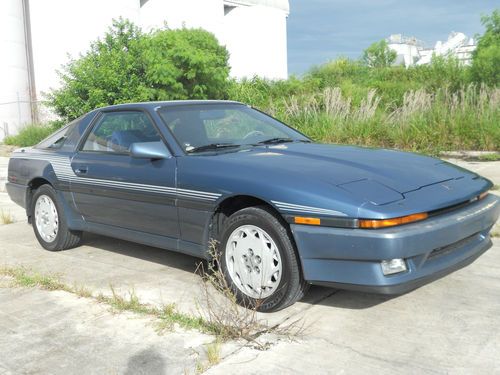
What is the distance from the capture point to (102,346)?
341 cm

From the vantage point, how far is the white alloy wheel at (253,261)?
371 cm

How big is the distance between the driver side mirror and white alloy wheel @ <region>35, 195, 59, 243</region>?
1614 millimetres

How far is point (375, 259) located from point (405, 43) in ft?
Result: 263

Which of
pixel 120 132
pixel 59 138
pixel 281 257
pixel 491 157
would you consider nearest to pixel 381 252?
pixel 281 257

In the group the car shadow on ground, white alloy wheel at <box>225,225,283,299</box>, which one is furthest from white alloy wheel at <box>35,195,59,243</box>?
white alloy wheel at <box>225,225,283,299</box>

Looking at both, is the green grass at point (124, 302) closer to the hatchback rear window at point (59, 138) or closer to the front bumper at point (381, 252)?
the front bumper at point (381, 252)

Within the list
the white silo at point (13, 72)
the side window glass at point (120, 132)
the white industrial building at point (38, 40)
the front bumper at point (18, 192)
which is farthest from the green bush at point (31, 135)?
the side window glass at point (120, 132)

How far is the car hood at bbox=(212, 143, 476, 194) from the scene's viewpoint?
3639 millimetres

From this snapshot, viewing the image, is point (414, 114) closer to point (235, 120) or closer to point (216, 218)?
point (235, 120)

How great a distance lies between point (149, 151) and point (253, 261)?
1.23 meters

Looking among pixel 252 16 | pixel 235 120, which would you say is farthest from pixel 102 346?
pixel 252 16

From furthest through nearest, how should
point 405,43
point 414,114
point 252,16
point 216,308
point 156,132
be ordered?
point 405,43 < point 252,16 < point 414,114 < point 156,132 < point 216,308

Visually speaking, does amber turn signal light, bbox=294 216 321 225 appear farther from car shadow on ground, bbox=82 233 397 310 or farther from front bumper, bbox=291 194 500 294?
car shadow on ground, bbox=82 233 397 310

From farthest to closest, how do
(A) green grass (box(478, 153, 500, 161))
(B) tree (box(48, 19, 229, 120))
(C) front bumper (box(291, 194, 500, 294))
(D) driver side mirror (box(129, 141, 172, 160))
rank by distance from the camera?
(B) tree (box(48, 19, 229, 120)) → (A) green grass (box(478, 153, 500, 161)) → (D) driver side mirror (box(129, 141, 172, 160)) → (C) front bumper (box(291, 194, 500, 294))
